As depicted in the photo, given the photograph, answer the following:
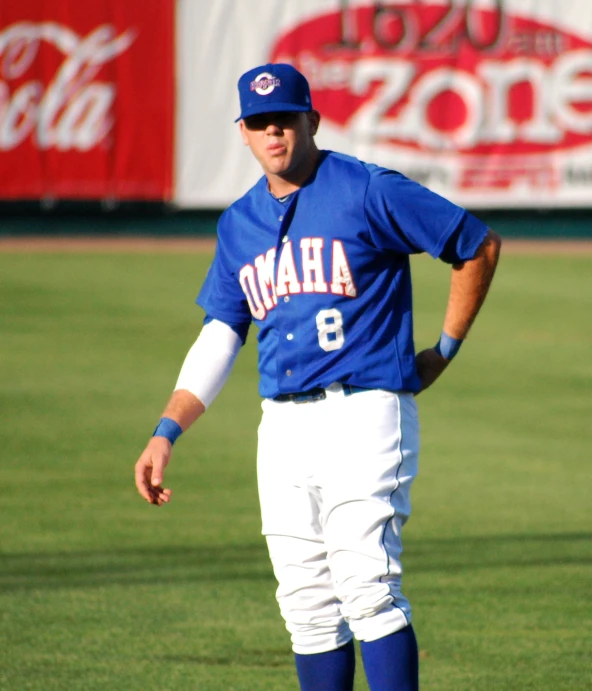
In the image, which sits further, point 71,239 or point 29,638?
point 71,239

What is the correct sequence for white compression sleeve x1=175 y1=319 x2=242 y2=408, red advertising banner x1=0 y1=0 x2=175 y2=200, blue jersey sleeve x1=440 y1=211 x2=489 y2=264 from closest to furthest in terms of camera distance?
blue jersey sleeve x1=440 y1=211 x2=489 y2=264 < white compression sleeve x1=175 y1=319 x2=242 y2=408 < red advertising banner x1=0 y1=0 x2=175 y2=200

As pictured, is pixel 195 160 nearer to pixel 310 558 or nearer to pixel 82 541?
pixel 82 541

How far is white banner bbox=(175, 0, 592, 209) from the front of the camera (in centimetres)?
2208

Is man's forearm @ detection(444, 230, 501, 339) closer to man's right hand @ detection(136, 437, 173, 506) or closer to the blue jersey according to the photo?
the blue jersey

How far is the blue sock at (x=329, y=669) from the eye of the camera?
161 inches

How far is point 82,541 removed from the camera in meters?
7.09

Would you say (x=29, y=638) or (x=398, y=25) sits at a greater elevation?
(x=398, y=25)

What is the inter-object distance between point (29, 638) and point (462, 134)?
18003mm

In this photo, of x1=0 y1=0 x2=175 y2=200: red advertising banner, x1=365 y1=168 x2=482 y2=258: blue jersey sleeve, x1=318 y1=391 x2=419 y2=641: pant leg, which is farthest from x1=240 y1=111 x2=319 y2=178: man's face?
x1=0 y1=0 x2=175 y2=200: red advertising banner

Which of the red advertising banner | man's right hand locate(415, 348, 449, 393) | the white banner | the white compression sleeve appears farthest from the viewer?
the white banner

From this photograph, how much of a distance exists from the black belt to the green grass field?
4.78 feet

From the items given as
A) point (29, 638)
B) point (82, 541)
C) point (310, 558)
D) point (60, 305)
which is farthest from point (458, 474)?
point (60, 305)

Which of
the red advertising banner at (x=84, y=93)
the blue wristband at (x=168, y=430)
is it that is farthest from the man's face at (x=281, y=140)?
the red advertising banner at (x=84, y=93)

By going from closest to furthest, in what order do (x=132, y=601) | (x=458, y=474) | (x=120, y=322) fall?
(x=132, y=601), (x=458, y=474), (x=120, y=322)
